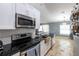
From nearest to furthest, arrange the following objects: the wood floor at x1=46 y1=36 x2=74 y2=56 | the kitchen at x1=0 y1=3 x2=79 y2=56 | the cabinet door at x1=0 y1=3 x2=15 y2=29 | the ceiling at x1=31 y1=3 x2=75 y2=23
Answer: the cabinet door at x1=0 y1=3 x2=15 y2=29 → the kitchen at x1=0 y1=3 x2=79 y2=56 → the ceiling at x1=31 y1=3 x2=75 y2=23 → the wood floor at x1=46 y1=36 x2=74 y2=56

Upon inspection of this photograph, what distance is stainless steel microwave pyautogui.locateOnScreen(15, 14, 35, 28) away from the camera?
1900 mm

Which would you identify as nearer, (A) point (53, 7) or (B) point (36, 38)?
(A) point (53, 7)

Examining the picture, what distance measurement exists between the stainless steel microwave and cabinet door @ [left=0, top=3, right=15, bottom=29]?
0.13 metres

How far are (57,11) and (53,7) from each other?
94 mm

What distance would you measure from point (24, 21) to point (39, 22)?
0.32m

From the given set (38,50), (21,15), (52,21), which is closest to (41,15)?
(52,21)

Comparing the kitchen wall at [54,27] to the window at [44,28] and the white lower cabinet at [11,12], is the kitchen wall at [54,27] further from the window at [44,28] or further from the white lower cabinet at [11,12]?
the white lower cabinet at [11,12]

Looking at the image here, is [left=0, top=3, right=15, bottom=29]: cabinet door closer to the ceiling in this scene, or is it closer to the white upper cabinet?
the white upper cabinet

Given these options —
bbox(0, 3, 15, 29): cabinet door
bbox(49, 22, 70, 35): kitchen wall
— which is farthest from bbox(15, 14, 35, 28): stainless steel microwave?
bbox(49, 22, 70, 35): kitchen wall

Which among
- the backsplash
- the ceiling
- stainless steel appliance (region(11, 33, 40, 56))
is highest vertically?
the ceiling

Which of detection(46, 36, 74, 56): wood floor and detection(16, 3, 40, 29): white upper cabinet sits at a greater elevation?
detection(16, 3, 40, 29): white upper cabinet

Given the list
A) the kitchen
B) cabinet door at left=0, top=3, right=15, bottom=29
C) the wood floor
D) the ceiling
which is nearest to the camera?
cabinet door at left=0, top=3, right=15, bottom=29

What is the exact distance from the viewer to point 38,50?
2.12m

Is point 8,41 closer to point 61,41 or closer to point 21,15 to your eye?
point 21,15
